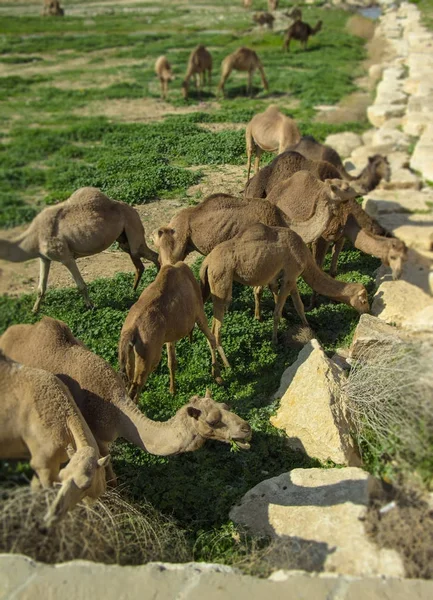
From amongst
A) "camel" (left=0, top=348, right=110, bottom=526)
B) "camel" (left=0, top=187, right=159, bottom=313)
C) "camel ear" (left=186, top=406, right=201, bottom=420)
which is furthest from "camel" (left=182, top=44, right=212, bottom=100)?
"camel" (left=0, top=348, right=110, bottom=526)

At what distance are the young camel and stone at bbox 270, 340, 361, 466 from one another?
3.82 ft

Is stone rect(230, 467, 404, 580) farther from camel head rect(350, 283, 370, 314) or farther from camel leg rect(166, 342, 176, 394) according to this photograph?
camel head rect(350, 283, 370, 314)

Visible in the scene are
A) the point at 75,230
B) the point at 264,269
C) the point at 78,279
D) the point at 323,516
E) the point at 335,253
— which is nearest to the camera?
the point at 323,516

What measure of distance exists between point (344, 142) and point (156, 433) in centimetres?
1224

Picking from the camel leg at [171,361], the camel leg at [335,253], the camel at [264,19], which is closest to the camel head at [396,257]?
the camel leg at [335,253]

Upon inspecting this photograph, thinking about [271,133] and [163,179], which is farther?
[271,133]

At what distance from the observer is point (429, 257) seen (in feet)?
34.2

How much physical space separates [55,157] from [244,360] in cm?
743

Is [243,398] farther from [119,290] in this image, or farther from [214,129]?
[214,129]

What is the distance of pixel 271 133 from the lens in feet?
44.5

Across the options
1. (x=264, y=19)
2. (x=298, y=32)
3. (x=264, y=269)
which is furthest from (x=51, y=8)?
(x=264, y=269)

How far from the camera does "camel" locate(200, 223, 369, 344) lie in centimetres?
813

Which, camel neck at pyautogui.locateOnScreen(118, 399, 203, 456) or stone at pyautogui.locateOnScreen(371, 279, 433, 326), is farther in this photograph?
stone at pyautogui.locateOnScreen(371, 279, 433, 326)

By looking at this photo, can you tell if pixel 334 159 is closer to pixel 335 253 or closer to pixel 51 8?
pixel 335 253
